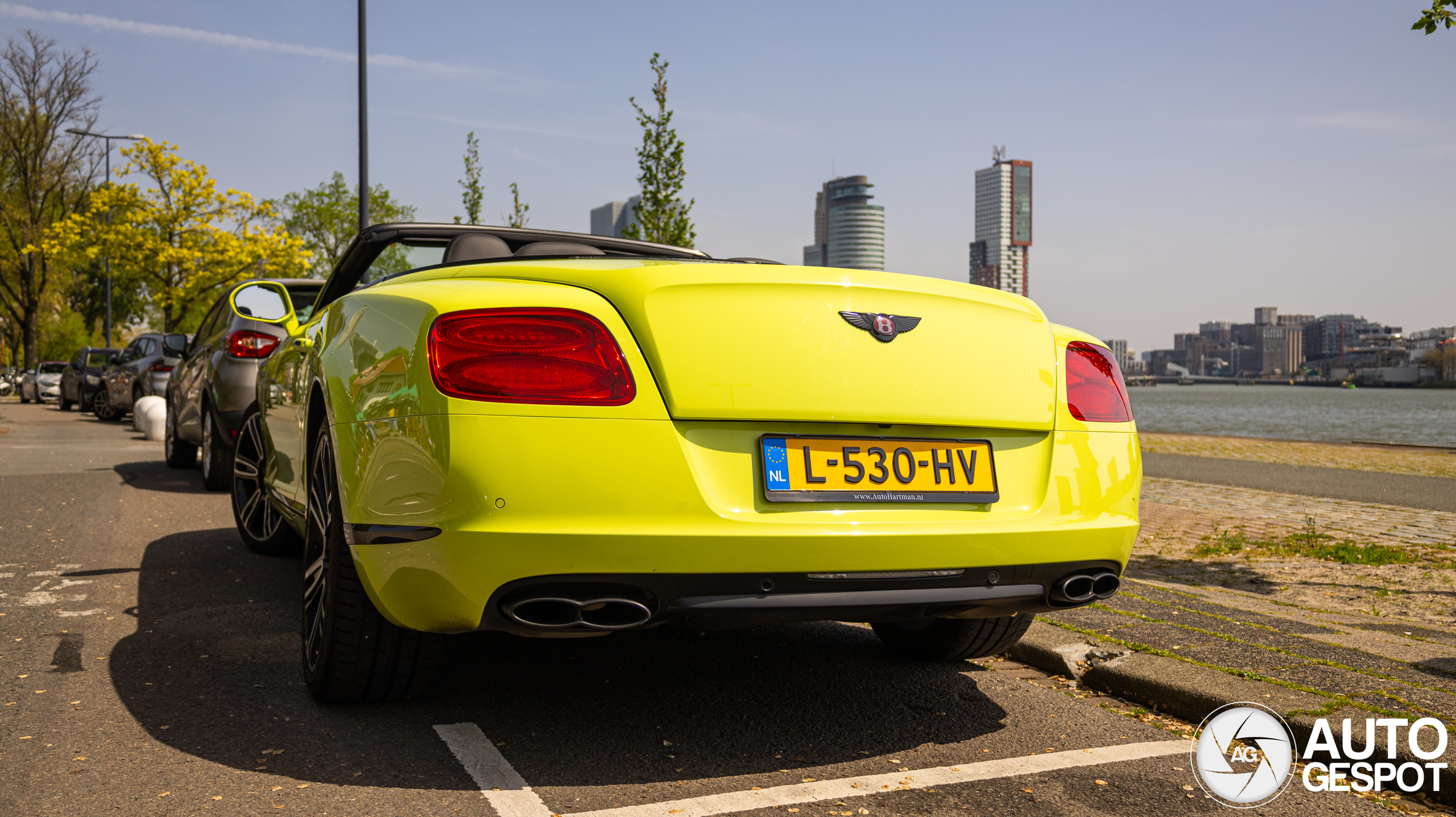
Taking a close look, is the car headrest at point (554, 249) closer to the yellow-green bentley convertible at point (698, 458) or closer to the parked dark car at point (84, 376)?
the yellow-green bentley convertible at point (698, 458)

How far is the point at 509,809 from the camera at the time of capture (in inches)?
101

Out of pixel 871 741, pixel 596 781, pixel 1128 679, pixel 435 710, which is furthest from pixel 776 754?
pixel 1128 679

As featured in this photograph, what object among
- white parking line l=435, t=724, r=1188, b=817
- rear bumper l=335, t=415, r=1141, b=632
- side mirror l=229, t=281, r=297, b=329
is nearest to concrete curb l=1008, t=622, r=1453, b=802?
white parking line l=435, t=724, r=1188, b=817

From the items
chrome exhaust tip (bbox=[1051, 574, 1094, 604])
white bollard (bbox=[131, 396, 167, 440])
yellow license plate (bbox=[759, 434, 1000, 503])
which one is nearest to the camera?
yellow license plate (bbox=[759, 434, 1000, 503])

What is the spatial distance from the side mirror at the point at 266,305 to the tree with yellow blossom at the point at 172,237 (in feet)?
105

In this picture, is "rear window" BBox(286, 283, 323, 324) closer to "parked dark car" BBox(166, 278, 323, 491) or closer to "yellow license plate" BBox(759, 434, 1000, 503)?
"parked dark car" BBox(166, 278, 323, 491)

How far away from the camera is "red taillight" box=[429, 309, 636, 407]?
2584mm

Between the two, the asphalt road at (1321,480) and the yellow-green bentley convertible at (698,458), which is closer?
the yellow-green bentley convertible at (698,458)

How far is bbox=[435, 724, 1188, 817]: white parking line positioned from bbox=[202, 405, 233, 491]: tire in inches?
253

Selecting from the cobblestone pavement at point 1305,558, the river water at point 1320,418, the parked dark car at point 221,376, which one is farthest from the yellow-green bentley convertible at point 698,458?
the river water at point 1320,418

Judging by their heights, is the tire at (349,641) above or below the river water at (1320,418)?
above

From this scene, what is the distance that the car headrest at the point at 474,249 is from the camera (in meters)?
3.88

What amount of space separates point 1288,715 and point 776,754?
1.53 m

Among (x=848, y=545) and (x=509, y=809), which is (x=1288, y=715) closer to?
(x=848, y=545)
